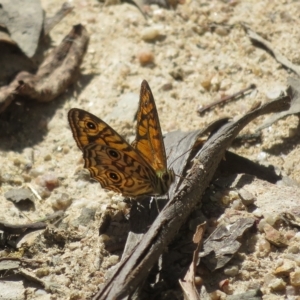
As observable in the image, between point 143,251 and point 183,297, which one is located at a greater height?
point 143,251

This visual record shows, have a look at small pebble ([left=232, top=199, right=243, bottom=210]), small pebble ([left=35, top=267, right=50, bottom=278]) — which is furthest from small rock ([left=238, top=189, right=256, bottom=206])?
Result: small pebble ([left=35, top=267, right=50, bottom=278])

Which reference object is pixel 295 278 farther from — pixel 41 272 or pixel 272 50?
pixel 272 50

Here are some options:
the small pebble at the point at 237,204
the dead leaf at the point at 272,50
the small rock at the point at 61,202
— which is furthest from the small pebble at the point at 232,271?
the dead leaf at the point at 272,50

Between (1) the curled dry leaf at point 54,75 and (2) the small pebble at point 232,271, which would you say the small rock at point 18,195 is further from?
(2) the small pebble at point 232,271

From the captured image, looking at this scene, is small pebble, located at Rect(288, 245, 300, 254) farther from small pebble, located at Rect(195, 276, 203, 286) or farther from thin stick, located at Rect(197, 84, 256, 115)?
thin stick, located at Rect(197, 84, 256, 115)

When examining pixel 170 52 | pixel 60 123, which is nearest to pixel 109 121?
pixel 60 123

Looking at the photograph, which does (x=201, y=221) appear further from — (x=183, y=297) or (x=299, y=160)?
(x=299, y=160)

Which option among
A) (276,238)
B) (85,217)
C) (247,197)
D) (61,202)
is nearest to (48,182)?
(61,202)
